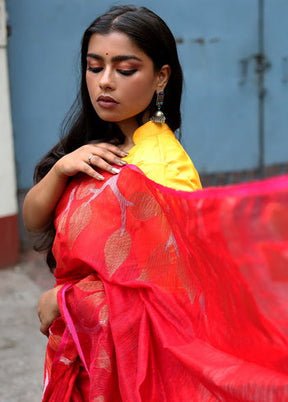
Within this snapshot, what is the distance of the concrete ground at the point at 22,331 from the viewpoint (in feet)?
10.7

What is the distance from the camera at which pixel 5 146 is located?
4688 mm

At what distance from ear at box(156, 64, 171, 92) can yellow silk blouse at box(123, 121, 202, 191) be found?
4.0 inches

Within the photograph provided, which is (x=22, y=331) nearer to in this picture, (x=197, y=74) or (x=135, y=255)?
(x=135, y=255)

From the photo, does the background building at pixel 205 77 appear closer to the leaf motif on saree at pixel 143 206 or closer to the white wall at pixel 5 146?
the white wall at pixel 5 146

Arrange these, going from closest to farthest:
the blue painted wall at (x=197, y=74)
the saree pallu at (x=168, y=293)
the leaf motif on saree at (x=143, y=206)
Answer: the saree pallu at (x=168, y=293)
the leaf motif on saree at (x=143, y=206)
the blue painted wall at (x=197, y=74)

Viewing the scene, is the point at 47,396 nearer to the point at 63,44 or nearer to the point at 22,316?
the point at 22,316

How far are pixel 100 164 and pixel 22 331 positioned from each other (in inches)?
98.1

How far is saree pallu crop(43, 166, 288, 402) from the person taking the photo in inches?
44.1

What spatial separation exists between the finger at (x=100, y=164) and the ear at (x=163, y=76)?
261mm

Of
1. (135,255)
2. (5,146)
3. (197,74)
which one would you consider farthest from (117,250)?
(197,74)

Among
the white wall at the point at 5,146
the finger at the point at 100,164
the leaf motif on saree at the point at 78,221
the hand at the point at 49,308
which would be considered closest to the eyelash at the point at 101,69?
the finger at the point at 100,164

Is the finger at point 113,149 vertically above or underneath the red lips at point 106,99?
underneath

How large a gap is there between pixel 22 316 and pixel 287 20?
166 inches

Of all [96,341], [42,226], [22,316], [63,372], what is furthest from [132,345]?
[22,316]
